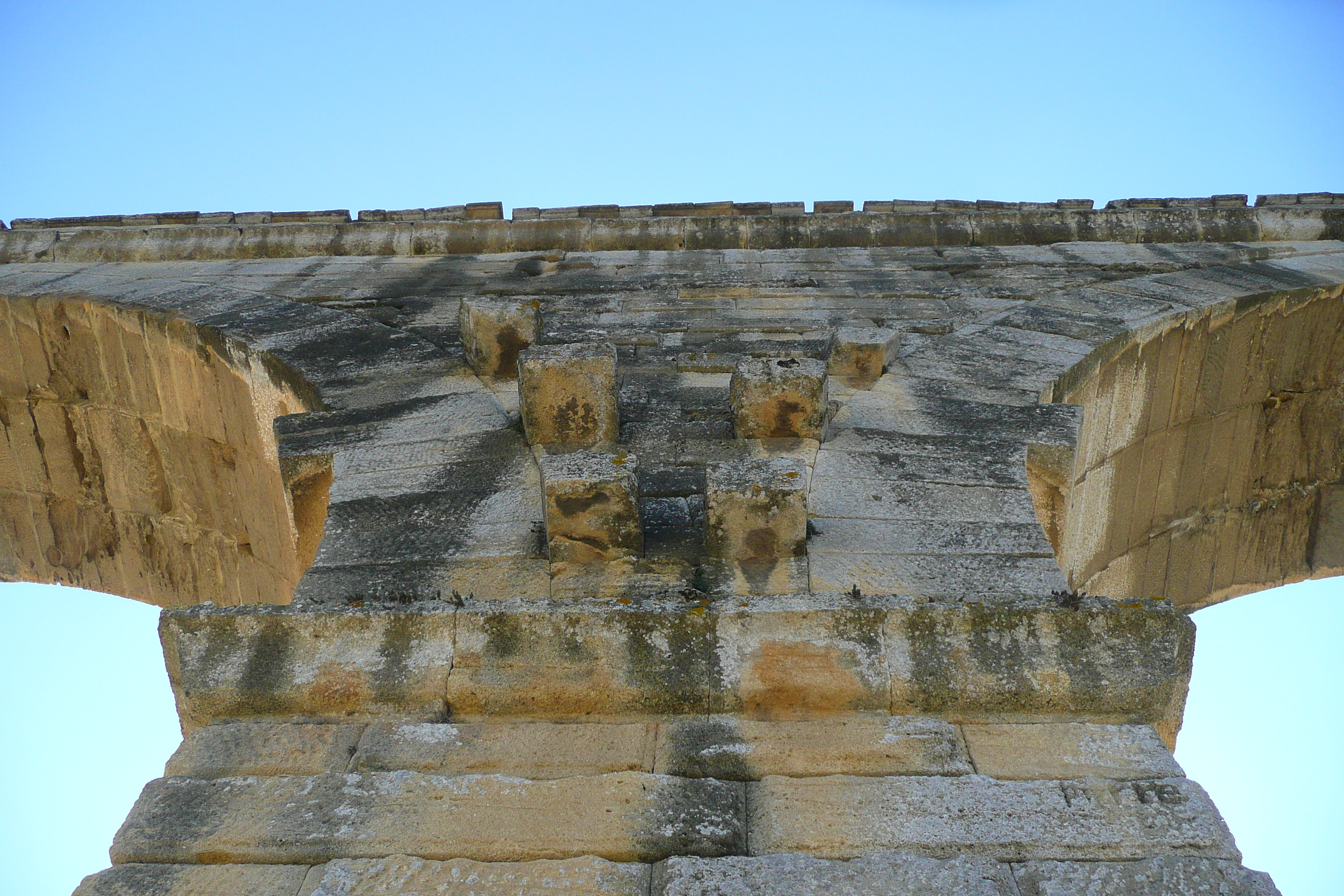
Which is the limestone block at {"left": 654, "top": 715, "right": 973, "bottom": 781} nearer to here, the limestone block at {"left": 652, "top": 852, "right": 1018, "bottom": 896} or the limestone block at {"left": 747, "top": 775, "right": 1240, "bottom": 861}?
the limestone block at {"left": 747, "top": 775, "right": 1240, "bottom": 861}

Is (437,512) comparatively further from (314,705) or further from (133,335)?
(133,335)

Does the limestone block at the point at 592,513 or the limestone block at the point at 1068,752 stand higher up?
the limestone block at the point at 592,513

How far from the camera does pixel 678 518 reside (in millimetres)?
3629

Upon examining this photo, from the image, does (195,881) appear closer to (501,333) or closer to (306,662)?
(306,662)

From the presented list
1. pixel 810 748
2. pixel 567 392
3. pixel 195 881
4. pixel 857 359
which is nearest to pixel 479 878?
pixel 195 881

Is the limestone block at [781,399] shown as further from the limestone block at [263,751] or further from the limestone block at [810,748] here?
the limestone block at [263,751]

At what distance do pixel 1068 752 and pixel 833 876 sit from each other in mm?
678

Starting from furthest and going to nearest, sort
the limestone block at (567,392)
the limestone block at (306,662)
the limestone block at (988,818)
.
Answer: the limestone block at (567,392), the limestone block at (306,662), the limestone block at (988,818)

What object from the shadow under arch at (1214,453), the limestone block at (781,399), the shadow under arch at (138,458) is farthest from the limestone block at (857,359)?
the shadow under arch at (138,458)

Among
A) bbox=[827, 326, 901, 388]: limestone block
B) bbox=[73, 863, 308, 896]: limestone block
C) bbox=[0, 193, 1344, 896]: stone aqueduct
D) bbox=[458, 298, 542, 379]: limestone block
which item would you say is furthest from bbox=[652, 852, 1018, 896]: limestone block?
bbox=[458, 298, 542, 379]: limestone block

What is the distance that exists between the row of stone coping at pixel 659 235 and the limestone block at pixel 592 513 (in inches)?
177

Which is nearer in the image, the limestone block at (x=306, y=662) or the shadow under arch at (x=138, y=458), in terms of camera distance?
the limestone block at (x=306, y=662)

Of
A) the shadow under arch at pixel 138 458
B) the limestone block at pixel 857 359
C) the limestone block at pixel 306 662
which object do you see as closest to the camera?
the limestone block at pixel 306 662

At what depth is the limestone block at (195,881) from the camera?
91.3 inches
